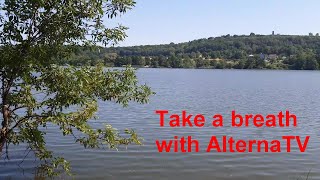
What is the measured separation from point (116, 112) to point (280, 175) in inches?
729

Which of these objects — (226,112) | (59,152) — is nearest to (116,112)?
(226,112)

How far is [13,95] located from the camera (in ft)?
28.6

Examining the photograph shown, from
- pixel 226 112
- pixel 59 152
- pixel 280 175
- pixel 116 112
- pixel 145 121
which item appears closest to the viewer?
pixel 280 175

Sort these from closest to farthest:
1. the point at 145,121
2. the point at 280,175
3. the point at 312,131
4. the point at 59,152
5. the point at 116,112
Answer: the point at 280,175
the point at 59,152
the point at 312,131
the point at 145,121
the point at 116,112

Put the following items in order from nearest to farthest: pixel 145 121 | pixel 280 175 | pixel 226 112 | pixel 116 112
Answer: pixel 280 175, pixel 145 121, pixel 116 112, pixel 226 112

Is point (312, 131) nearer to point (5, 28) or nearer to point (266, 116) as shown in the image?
point (266, 116)

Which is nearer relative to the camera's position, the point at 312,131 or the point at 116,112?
the point at 312,131

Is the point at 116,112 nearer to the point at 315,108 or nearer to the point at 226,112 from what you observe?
the point at 226,112

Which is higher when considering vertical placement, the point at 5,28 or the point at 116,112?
the point at 5,28

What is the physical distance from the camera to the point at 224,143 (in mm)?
21484

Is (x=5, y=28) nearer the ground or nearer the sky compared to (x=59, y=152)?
nearer the sky

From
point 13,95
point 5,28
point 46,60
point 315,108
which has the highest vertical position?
point 5,28

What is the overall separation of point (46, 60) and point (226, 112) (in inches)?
1101

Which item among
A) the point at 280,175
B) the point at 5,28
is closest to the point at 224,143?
the point at 280,175
